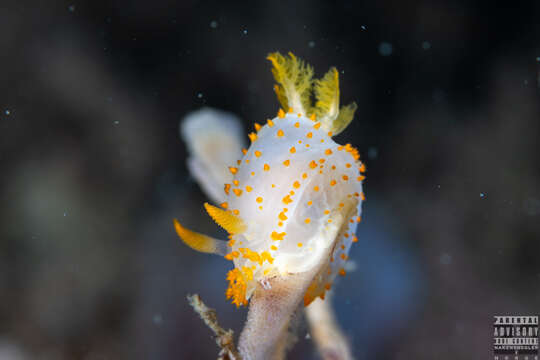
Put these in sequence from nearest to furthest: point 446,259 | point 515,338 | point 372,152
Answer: point 515,338, point 446,259, point 372,152

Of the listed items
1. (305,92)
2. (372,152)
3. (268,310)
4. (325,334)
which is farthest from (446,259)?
(268,310)

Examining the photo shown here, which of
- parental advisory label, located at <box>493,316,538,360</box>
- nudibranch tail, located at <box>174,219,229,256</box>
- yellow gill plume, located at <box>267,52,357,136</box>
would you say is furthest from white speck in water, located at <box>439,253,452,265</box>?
nudibranch tail, located at <box>174,219,229,256</box>

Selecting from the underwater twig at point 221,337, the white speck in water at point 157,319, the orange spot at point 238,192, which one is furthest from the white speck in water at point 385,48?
the white speck in water at point 157,319

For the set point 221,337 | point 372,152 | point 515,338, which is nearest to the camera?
point 221,337

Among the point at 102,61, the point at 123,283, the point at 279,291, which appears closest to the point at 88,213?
the point at 123,283

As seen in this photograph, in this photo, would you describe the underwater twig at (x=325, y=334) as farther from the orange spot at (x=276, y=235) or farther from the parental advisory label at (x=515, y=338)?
the orange spot at (x=276, y=235)

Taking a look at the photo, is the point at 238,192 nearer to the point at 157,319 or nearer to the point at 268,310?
the point at 268,310

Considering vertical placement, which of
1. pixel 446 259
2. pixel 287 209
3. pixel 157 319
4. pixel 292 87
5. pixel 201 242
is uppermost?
pixel 446 259

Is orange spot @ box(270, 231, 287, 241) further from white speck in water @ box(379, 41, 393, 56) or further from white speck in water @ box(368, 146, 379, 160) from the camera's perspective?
white speck in water @ box(379, 41, 393, 56)
